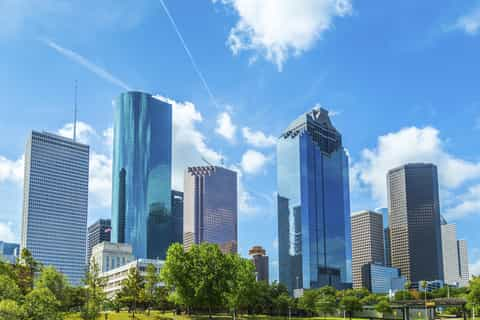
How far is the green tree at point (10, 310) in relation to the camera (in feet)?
186

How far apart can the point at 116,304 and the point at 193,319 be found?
30.9 m

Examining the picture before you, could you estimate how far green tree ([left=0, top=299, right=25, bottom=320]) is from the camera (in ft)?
186

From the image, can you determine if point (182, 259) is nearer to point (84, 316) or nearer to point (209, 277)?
Answer: point (209, 277)

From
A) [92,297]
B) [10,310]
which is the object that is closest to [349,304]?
[92,297]

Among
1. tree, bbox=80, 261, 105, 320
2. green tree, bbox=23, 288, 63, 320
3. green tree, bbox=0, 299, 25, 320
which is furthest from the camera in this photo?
tree, bbox=80, 261, 105, 320

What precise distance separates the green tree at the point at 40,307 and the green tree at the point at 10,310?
219 cm

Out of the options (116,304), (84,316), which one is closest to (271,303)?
(116,304)

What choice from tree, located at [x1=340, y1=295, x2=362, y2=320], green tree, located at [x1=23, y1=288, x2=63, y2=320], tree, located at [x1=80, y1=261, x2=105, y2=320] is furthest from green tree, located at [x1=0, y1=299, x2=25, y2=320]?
tree, located at [x1=340, y1=295, x2=362, y2=320]

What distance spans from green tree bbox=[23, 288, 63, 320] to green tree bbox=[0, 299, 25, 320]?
219cm

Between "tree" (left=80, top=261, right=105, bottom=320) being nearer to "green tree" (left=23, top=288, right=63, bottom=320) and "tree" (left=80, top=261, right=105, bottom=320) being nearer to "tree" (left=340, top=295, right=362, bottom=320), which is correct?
"green tree" (left=23, top=288, right=63, bottom=320)

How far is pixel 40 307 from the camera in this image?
209ft

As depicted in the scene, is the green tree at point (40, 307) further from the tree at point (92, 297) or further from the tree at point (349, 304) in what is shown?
the tree at point (349, 304)

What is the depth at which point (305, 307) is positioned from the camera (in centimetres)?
14850

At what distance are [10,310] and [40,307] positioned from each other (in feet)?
20.8
